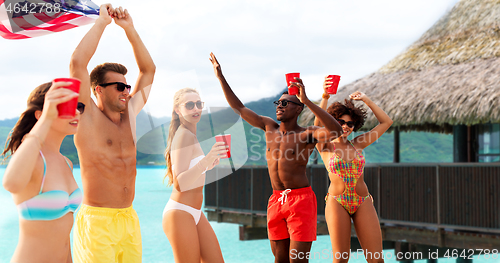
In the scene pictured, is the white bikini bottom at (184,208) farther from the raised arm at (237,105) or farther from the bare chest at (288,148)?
the raised arm at (237,105)

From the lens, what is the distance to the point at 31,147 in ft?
7.78

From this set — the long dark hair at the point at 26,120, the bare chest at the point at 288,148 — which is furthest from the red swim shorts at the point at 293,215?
the long dark hair at the point at 26,120

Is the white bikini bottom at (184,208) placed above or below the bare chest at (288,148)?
below

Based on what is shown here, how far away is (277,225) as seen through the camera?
468 cm

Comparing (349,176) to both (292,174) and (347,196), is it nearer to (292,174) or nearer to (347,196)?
(347,196)

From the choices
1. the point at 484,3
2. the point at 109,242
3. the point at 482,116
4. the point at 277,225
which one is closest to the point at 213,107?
the point at 277,225

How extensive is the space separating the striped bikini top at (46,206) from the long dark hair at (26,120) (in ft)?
0.88

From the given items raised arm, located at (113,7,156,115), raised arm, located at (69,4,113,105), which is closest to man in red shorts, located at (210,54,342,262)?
raised arm, located at (113,7,156,115)

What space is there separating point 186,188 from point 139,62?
3.67ft

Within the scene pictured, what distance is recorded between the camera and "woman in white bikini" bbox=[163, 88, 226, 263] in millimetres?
3838

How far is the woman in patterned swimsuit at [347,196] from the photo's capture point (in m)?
4.91

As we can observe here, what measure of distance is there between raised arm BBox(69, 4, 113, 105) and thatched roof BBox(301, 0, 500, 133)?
28.9 ft

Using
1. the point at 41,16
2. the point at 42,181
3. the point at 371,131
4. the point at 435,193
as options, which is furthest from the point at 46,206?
the point at 435,193

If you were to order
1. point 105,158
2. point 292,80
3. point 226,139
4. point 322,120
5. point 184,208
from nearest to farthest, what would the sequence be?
point 105,158 < point 226,139 < point 184,208 < point 322,120 < point 292,80
